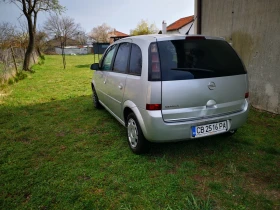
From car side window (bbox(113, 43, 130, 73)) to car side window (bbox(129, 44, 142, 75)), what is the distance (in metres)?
0.19

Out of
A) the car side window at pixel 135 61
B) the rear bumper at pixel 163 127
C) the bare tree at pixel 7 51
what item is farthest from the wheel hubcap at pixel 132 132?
the bare tree at pixel 7 51

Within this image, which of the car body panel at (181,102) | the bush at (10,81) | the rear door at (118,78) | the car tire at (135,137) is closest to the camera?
the car body panel at (181,102)

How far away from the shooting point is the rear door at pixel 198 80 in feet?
7.67

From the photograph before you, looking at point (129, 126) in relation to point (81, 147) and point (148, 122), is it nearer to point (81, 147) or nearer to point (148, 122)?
point (148, 122)

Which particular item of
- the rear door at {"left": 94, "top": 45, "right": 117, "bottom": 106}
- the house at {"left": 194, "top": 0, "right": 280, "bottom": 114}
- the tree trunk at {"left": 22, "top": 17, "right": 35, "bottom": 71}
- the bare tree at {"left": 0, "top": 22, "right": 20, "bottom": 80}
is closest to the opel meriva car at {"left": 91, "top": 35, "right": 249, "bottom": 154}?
the rear door at {"left": 94, "top": 45, "right": 117, "bottom": 106}

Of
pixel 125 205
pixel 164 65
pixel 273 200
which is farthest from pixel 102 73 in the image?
pixel 273 200

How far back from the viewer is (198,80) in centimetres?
239

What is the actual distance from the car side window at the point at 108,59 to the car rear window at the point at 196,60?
5.19 ft

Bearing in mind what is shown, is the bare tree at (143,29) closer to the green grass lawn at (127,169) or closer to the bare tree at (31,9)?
the bare tree at (31,9)

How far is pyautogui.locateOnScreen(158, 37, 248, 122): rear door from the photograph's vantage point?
2.34 meters

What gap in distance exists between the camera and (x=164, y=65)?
7.74 feet

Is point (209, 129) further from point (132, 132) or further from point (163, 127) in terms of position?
point (132, 132)

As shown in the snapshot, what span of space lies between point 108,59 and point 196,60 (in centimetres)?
206

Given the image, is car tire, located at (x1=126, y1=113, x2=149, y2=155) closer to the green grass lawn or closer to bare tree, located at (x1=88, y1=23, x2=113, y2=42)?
the green grass lawn
